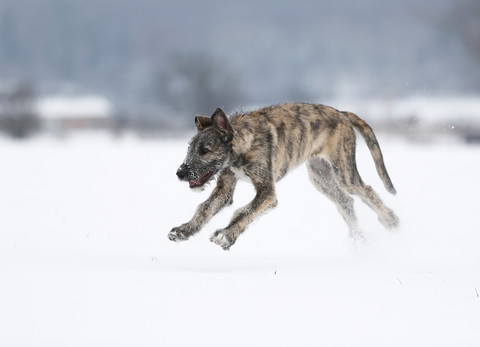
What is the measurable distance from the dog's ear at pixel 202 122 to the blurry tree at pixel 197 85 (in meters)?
41.7

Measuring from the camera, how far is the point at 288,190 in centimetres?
1316

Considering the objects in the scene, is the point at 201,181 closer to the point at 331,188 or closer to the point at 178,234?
the point at 178,234

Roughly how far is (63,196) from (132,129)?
28.7 metres

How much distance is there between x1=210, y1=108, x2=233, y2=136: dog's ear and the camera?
232 inches

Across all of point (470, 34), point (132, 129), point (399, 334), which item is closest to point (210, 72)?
point (132, 129)

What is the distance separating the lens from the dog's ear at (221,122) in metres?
5.89

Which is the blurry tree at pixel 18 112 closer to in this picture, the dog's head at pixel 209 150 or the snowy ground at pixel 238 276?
the snowy ground at pixel 238 276

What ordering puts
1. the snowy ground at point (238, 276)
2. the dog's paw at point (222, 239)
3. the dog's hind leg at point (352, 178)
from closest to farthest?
the snowy ground at point (238, 276) < the dog's paw at point (222, 239) < the dog's hind leg at point (352, 178)

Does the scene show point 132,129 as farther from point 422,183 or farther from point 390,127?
point 422,183

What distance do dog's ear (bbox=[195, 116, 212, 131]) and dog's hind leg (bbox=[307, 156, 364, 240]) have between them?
1817 mm

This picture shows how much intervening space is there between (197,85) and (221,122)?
151 ft

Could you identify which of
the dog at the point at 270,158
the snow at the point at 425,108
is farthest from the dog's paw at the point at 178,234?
the snow at the point at 425,108

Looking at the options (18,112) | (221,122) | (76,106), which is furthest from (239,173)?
(76,106)

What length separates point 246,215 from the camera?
5.94m
